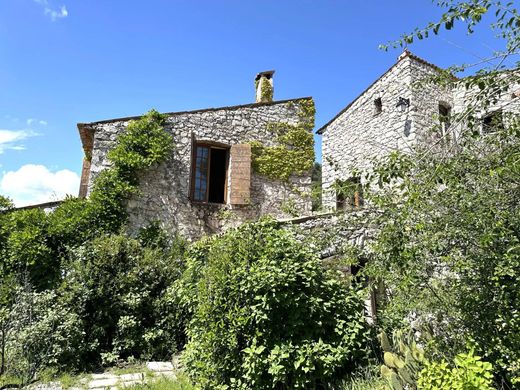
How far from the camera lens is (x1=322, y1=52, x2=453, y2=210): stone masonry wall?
10930mm

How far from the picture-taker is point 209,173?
10008 mm

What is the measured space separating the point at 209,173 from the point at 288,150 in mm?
2313

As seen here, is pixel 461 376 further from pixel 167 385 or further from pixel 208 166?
pixel 208 166

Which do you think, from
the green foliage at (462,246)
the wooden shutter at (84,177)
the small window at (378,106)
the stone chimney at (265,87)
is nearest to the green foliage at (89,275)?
the wooden shutter at (84,177)

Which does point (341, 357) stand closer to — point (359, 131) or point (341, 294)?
point (341, 294)

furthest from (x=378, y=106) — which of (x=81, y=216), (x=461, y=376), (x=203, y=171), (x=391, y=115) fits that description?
(x=461, y=376)

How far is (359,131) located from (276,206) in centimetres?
462

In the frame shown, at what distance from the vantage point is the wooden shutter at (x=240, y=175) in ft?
32.1

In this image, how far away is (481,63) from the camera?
2977 millimetres

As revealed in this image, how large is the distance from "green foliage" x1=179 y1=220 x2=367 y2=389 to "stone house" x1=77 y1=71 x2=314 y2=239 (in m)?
3.96

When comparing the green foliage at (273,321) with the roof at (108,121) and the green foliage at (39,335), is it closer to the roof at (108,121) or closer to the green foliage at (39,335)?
the green foliage at (39,335)

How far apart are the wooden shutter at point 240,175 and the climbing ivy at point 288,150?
1.21 feet

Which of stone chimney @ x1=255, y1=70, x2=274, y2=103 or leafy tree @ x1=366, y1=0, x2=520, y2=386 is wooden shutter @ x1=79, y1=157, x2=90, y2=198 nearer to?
stone chimney @ x1=255, y1=70, x2=274, y2=103

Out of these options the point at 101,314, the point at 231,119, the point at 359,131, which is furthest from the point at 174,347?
the point at 359,131
